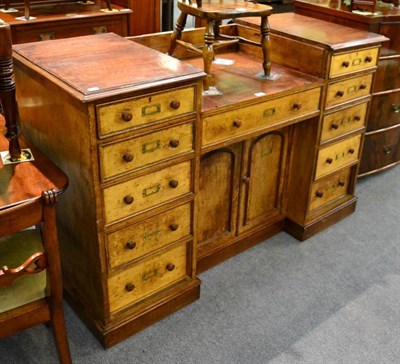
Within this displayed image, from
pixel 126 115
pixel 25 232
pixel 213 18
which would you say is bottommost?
pixel 25 232

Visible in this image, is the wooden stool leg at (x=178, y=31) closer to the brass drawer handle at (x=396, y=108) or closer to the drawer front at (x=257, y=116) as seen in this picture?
the drawer front at (x=257, y=116)

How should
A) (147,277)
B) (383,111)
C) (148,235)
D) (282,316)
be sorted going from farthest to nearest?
(383,111), (282,316), (147,277), (148,235)

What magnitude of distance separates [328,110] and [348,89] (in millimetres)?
170

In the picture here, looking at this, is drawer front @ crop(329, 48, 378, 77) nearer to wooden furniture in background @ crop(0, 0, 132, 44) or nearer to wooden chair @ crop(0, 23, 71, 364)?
wooden chair @ crop(0, 23, 71, 364)

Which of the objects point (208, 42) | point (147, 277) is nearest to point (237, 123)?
point (208, 42)

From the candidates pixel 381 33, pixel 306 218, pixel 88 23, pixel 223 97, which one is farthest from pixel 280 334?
pixel 88 23

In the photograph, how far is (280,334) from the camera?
7.02 feet

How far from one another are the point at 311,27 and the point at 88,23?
167 centimetres

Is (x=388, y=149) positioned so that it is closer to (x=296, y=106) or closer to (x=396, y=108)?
(x=396, y=108)

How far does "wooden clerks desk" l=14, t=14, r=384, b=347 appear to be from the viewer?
1.69 metres

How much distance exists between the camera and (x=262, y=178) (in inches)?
101

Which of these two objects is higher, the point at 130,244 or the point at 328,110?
the point at 328,110

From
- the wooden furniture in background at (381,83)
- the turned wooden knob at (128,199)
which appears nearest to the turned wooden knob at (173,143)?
the turned wooden knob at (128,199)

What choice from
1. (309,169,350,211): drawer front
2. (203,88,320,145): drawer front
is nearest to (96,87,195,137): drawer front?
(203,88,320,145): drawer front
